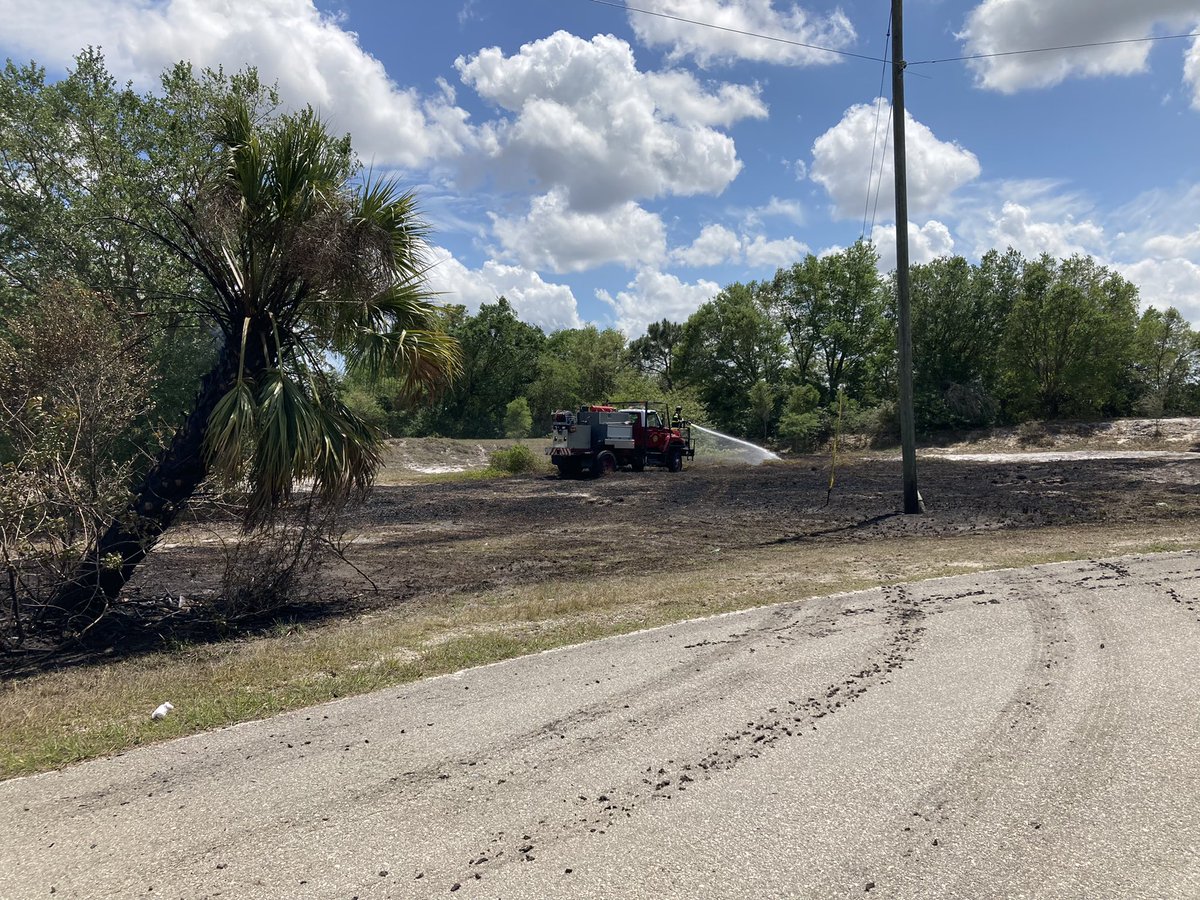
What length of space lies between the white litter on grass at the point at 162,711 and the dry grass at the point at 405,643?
51 millimetres

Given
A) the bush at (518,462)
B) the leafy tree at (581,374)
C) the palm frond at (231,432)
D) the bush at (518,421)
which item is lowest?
the bush at (518,462)

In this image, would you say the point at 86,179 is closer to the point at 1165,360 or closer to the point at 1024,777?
the point at 1024,777

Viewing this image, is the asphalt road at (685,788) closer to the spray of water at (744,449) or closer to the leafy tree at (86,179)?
the leafy tree at (86,179)

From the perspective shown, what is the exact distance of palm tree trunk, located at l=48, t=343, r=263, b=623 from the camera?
7.50 metres

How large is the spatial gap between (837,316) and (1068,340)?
20.2 meters

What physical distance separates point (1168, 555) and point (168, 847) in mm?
11235

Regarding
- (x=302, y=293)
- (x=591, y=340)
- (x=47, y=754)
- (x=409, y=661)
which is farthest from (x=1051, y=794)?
(x=591, y=340)

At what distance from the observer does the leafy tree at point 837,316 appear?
2472 inches

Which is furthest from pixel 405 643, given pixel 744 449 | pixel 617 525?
pixel 744 449

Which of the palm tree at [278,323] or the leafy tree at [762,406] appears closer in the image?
the palm tree at [278,323]

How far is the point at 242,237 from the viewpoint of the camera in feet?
25.5

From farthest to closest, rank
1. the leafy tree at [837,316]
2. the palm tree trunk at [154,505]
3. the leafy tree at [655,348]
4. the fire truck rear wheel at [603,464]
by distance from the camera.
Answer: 1. the leafy tree at [655,348]
2. the leafy tree at [837,316]
3. the fire truck rear wheel at [603,464]
4. the palm tree trunk at [154,505]

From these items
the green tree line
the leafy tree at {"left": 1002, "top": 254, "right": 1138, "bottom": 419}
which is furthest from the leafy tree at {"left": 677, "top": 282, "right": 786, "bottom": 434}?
the leafy tree at {"left": 1002, "top": 254, "right": 1138, "bottom": 419}

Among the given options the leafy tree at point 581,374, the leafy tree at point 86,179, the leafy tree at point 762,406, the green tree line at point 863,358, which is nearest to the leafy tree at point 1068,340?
the green tree line at point 863,358
